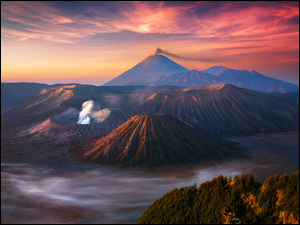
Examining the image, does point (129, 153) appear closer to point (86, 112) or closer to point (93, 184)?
point (93, 184)

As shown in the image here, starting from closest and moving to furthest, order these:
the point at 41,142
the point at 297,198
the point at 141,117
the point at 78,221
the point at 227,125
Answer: the point at 297,198 < the point at 78,221 < the point at 141,117 < the point at 41,142 < the point at 227,125

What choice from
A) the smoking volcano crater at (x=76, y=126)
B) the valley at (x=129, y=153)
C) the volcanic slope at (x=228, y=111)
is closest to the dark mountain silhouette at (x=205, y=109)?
the volcanic slope at (x=228, y=111)

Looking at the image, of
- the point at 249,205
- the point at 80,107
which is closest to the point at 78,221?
the point at 249,205

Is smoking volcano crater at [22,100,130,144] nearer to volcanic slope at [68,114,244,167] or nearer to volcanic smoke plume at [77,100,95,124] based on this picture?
volcanic smoke plume at [77,100,95,124]

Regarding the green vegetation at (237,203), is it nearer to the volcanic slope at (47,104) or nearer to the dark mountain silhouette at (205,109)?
the dark mountain silhouette at (205,109)

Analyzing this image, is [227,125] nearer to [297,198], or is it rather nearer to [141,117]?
[141,117]

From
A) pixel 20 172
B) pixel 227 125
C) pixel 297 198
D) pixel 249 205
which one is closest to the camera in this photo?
pixel 297 198

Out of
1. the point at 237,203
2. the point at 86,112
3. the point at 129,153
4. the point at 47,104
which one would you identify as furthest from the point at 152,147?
the point at 47,104

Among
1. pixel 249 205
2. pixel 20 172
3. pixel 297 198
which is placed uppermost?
pixel 297 198
